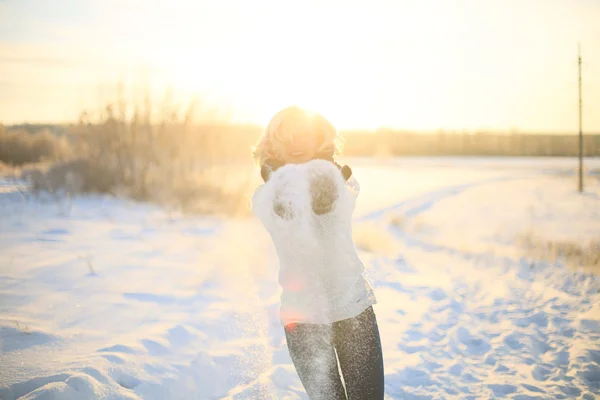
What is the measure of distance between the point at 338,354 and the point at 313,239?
50 cm

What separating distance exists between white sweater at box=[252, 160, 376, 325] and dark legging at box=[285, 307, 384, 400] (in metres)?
0.05

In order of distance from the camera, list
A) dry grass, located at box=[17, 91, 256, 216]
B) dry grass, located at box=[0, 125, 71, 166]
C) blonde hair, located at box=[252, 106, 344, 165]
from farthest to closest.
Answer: dry grass, located at box=[0, 125, 71, 166] < dry grass, located at box=[17, 91, 256, 216] < blonde hair, located at box=[252, 106, 344, 165]

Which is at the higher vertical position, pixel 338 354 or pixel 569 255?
pixel 338 354

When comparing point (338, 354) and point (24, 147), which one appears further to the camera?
point (24, 147)

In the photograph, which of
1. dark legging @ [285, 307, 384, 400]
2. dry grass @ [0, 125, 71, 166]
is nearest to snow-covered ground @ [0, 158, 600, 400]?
dark legging @ [285, 307, 384, 400]

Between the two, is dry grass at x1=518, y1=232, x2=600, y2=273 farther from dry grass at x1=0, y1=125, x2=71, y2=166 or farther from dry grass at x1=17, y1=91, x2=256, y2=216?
dry grass at x1=0, y1=125, x2=71, y2=166

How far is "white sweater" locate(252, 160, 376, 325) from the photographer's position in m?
1.50

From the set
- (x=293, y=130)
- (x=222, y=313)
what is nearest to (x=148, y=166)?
(x=222, y=313)

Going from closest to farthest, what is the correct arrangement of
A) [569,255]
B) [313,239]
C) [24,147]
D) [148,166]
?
[313,239], [569,255], [148,166], [24,147]

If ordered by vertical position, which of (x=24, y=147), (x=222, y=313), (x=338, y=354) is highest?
(x=24, y=147)

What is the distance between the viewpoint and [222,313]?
13.0 ft

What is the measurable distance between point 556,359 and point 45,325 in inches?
169

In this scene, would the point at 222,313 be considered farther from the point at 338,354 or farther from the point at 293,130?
the point at 293,130

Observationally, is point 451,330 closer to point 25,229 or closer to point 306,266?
point 306,266
